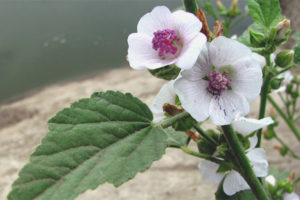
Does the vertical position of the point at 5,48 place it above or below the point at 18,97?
above

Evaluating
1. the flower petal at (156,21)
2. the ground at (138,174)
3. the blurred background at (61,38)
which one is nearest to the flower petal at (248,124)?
the flower petal at (156,21)

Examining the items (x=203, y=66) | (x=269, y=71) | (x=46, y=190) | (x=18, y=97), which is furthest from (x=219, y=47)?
(x=18, y=97)

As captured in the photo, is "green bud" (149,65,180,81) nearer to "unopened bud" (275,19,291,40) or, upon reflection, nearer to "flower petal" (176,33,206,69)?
"flower petal" (176,33,206,69)

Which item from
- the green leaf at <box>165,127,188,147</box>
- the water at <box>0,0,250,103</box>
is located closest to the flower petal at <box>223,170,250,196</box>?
the green leaf at <box>165,127,188,147</box>

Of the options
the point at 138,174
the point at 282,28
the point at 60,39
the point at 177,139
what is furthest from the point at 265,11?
the point at 60,39

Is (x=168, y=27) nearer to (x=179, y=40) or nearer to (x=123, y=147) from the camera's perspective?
(x=179, y=40)

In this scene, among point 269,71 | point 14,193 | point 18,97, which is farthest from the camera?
point 18,97

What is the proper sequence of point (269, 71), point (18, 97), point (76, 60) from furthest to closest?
1. point (76, 60)
2. point (18, 97)
3. point (269, 71)
